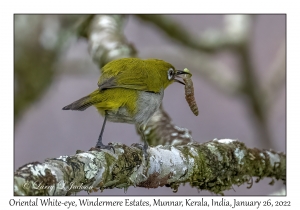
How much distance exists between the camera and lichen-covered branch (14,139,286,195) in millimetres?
2232

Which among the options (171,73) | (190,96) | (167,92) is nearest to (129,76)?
(190,96)

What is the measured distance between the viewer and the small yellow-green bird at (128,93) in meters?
3.41

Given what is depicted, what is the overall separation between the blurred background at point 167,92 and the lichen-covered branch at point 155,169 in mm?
1434

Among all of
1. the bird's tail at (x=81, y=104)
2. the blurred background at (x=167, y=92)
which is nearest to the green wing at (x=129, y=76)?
the bird's tail at (x=81, y=104)

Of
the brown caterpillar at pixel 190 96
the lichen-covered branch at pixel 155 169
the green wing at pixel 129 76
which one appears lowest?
the lichen-covered branch at pixel 155 169

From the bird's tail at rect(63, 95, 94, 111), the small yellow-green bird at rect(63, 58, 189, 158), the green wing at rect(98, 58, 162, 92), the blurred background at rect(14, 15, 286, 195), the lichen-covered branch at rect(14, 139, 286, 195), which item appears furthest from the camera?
the blurred background at rect(14, 15, 286, 195)

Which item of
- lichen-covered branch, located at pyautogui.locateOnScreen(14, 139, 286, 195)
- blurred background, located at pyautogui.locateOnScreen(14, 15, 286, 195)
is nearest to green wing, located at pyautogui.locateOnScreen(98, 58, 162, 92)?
lichen-covered branch, located at pyautogui.locateOnScreen(14, 139, 286, 195)

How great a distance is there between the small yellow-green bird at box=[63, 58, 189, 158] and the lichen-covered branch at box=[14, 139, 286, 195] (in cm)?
20

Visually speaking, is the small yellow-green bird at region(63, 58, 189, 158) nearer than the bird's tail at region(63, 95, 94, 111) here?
No

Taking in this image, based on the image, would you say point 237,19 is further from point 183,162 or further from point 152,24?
point 183,162

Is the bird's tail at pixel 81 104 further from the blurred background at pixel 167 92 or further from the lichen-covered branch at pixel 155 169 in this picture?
the blurred background at pixel 167 92

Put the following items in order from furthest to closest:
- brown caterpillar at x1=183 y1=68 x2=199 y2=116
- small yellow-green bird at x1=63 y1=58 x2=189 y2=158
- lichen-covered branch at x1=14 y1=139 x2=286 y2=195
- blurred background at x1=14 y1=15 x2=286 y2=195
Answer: blurred background at x1=14 y1=15 x2=286 y2=195 → brown caterpillar at x1=183 y1=68 x2=199 y2=116 → small yellow-green bird at x1=63 y1=58 x2=189 y2=158 → lichen-covered branch at x1=14 y1=139 x2=286 y2=195

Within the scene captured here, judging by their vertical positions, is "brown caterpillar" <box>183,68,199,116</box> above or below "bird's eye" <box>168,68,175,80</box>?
below

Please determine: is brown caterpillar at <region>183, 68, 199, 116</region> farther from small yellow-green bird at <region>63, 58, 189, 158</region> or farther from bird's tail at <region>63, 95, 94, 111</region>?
bird's tail at <region>63, 95, 94, 111</region>
